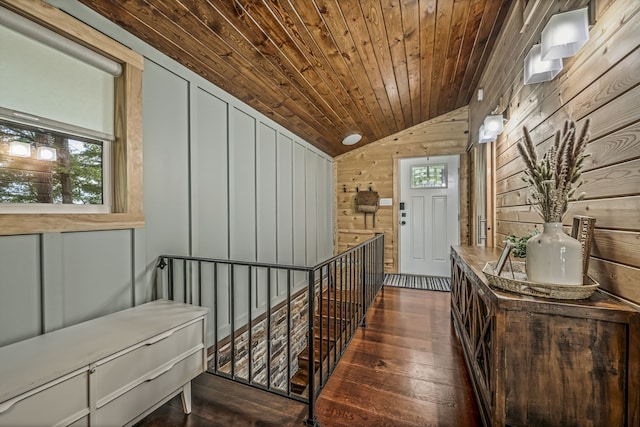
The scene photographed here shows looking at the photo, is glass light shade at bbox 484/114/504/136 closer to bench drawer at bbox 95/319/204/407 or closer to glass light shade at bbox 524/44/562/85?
glass light shade at bbox 524/44/562/85

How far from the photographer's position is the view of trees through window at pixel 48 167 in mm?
1184

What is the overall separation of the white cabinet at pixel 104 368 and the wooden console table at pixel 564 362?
145 centimetres

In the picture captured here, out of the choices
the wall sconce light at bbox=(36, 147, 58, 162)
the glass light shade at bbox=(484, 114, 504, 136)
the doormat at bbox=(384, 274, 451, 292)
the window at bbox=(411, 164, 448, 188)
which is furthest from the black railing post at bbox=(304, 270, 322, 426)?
the window at bbox=(411, 164, 448, 188)

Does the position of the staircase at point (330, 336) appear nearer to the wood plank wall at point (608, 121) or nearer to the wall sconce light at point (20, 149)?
the wood plank wall at point (608, 121)

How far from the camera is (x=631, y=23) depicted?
93 cm

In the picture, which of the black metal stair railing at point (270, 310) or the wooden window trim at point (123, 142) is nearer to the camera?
the wooden window trim at point (123, 142)

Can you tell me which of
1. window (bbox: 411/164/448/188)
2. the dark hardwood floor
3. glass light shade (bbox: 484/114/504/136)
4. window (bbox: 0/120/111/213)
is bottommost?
the dark hardwood floor

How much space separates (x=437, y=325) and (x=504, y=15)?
2.85 m

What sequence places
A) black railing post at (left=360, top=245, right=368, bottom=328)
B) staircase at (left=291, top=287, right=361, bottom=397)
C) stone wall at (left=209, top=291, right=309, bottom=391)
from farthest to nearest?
black railing post at (left=360, top=245, right=368, bottom=328), stone wall at (left=209, top=291, right=309, bottom=391), staircase at (left=291, top=287, right=361, bottom=397)

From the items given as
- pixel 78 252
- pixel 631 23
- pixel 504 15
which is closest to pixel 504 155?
pixel 504 15

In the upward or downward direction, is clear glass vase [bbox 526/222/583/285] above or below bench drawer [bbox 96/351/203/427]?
above

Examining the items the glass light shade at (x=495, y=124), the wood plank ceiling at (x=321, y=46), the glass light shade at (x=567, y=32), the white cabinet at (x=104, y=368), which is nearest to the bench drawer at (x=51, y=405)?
the white cabinet at (x=104, y=368)

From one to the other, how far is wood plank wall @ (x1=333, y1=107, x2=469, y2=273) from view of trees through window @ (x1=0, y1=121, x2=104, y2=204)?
3875 millimetres

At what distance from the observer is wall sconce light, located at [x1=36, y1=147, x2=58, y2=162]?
1.29 m
